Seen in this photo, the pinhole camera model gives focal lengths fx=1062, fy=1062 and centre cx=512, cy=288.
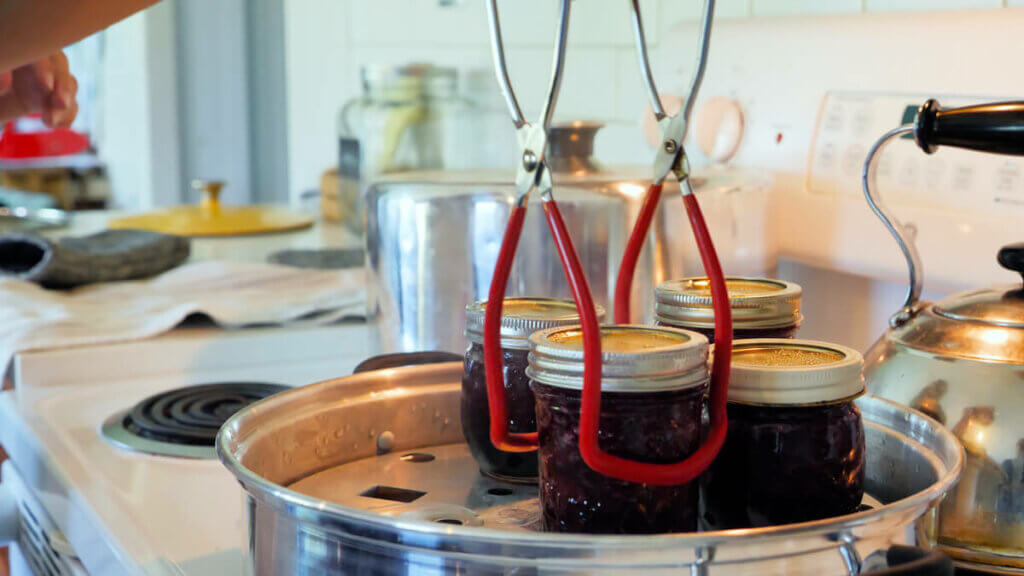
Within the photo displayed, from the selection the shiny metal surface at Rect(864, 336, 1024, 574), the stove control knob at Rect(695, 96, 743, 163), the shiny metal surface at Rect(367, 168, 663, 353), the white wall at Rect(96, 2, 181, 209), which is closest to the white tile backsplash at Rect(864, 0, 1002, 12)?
the stove control knob at Rect(695, 96, 743, 163)

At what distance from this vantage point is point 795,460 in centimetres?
31

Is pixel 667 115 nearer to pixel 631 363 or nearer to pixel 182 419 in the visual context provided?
pixel 631 363

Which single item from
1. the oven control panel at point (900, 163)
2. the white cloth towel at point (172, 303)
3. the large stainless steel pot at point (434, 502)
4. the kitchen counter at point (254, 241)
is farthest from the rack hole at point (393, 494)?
the kitchen counter at point (254, 241)

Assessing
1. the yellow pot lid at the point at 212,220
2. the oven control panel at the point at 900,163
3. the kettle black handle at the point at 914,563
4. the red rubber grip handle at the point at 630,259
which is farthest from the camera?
the yellow pot lid at the point at 212,220

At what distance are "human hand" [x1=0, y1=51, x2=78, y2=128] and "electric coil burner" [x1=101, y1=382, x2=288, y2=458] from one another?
199 millimetres

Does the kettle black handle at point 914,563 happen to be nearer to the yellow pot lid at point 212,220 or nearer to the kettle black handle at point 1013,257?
the kettle black handle at point 1013,257

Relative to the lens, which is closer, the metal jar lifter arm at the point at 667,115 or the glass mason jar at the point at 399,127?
the metal jar lifter arm at the point at 667,115

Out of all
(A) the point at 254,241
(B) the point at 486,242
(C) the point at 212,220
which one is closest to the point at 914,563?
(B) the point at 486,242

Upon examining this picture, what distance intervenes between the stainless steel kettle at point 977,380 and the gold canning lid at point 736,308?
5 centimetres

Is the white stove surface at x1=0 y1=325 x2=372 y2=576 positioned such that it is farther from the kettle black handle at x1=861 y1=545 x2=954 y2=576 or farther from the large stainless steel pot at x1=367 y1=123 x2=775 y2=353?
the kettle black handle at x1=861 y1=545 x2=954 y2=576

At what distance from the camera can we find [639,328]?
327mm

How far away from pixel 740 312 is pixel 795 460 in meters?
0.09

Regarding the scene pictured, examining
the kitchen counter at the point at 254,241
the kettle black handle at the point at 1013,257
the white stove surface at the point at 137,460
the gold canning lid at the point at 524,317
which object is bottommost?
the white stove surface at the point at 137,460

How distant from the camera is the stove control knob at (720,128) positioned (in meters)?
0.80
